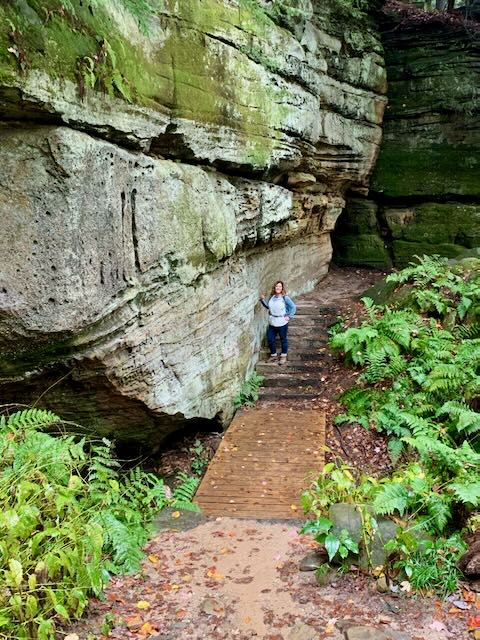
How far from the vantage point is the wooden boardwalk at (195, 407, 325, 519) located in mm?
A: 6457

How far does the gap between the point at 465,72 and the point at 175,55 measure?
40.9 feet

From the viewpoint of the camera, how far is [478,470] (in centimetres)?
525

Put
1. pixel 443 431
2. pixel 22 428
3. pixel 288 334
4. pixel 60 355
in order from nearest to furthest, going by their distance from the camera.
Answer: pixel 22 428
pixel 60 355
pixel 443 431
pixel 288 334

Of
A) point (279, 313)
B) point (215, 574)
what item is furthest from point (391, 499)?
point (279, 313)

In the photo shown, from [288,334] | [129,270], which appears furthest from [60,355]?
[288,334]

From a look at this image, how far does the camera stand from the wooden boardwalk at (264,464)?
254 inches

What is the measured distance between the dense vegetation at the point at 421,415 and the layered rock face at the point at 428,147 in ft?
13.5

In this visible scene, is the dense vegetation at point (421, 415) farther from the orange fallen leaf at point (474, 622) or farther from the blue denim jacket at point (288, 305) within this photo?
the blue denim jacket at point (288, 305)

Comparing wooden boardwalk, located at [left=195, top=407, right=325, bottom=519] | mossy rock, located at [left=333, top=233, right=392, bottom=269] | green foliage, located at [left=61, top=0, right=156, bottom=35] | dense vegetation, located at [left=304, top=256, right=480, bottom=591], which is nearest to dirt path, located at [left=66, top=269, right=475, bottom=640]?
dense vegetation, located at [left=304, top=256, right=480, bottom=591]

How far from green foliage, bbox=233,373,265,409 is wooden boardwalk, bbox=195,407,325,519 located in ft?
0.73

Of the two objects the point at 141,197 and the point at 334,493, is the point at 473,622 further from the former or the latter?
the point at 141,197

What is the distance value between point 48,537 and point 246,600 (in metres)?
1.67

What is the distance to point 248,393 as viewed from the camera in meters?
10.0

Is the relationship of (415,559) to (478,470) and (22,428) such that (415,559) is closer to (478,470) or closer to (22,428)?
(478,470)
